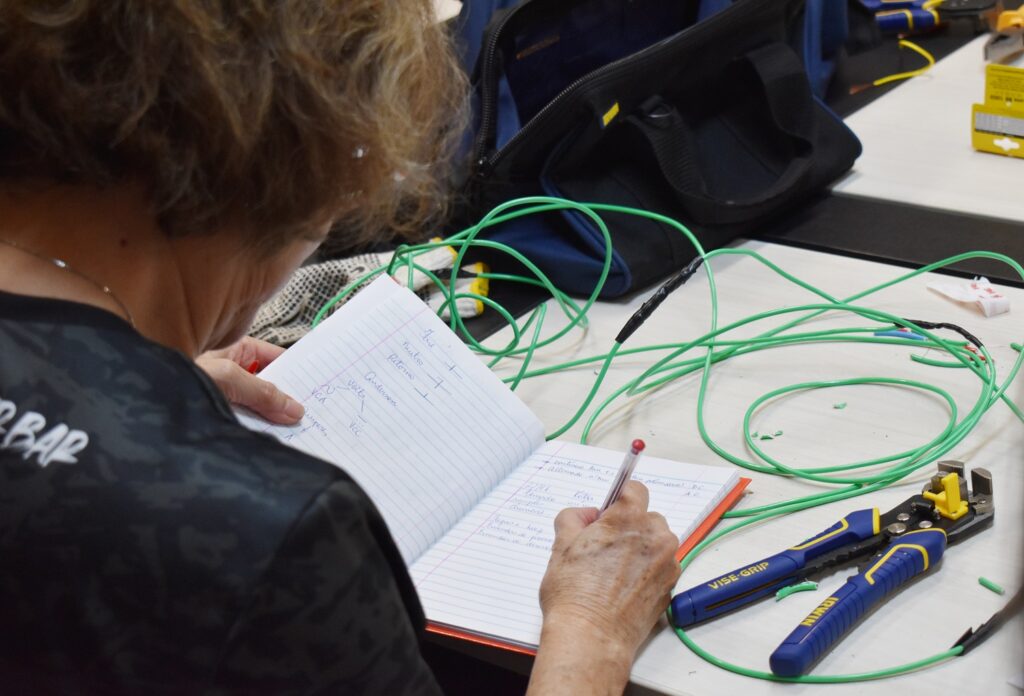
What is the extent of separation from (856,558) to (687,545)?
5.3 inches

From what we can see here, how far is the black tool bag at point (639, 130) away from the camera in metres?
1.43

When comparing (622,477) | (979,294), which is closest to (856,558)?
(622,477)

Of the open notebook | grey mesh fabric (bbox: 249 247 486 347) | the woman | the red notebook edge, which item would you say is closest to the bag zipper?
grey mesh fabric (bbox: 249 247 486 347)

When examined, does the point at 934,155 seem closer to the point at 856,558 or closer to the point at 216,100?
the point at 856,558

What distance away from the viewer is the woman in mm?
616

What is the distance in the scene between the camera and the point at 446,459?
109 centimetres

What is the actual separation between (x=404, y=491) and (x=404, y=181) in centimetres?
33

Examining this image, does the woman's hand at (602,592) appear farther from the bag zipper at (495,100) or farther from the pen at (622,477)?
the bag zipper at (495,100)

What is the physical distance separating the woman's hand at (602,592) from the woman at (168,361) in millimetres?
158

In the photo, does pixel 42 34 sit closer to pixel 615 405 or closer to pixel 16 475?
pixel 16 475

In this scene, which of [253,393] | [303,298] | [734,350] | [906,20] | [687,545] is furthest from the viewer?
[906,20]

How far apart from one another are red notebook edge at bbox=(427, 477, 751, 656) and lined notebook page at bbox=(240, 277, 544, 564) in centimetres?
11

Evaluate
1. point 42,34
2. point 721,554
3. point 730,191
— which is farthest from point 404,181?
point 730,191

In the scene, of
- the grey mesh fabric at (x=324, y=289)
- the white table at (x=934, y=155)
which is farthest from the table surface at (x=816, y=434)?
the white table at (x=934, y=155)
